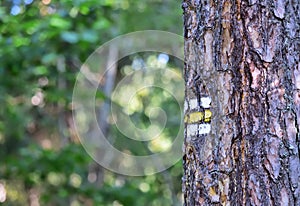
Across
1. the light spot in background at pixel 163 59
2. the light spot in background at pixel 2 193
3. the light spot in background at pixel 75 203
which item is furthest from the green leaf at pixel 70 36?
the light spot in background at pixel 2 193

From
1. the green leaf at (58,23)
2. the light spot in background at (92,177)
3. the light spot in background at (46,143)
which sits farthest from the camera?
the light spot in background at (46,143)

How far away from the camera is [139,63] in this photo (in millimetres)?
5543

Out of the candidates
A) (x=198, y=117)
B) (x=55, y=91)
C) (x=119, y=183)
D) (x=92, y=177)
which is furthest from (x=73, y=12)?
(x=198, y=117)

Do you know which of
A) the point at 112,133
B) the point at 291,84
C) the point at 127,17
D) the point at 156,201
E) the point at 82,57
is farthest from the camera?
the point at 112,133

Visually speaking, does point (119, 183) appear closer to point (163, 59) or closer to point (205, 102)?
point (163, 59)

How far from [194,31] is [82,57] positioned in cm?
325

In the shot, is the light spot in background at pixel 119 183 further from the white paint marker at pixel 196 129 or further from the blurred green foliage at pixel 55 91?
the white paint marker at pixel 196 129

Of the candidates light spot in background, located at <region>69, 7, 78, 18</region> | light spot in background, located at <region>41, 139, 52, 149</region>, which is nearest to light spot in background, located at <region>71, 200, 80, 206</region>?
light spot in background, located at <region>41, 139, 52, 149</region>

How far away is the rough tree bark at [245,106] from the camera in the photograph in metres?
1.30

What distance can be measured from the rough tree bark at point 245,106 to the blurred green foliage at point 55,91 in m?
2.32

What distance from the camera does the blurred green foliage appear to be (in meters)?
3.86

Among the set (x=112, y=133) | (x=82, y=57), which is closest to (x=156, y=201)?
(x=112, y=133)

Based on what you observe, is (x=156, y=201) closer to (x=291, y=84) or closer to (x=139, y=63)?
(x=139, y=63)

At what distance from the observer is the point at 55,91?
4.48 m
